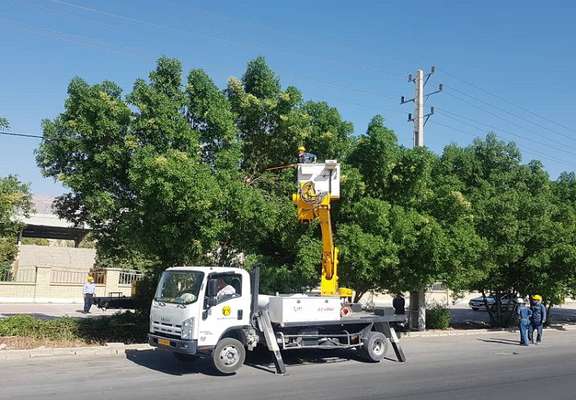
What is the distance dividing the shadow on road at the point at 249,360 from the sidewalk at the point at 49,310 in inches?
408

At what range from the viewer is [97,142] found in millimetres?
16031

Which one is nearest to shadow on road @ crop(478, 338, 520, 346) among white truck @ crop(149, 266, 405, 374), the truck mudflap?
white truck @ crop(149, 266, 405, 374)

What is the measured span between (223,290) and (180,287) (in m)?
0.92

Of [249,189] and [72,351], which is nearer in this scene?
[72,351]

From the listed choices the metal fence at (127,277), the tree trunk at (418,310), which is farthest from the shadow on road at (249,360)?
the metal fence at (127,277)

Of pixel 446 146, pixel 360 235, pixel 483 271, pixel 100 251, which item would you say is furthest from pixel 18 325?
pixel 446 146

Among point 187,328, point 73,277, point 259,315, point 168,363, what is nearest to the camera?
point 187,328

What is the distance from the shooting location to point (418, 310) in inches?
915

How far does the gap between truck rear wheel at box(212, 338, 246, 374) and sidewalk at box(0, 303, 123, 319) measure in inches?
525

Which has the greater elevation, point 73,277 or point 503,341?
point 73,277

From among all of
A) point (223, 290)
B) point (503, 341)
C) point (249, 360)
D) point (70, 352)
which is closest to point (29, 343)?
point (70, 352)

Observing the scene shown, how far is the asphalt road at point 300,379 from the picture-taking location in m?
10.3

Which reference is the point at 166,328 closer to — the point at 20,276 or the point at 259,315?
the point at 259,315

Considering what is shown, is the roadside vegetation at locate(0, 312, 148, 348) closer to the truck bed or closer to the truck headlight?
the truck headlight
